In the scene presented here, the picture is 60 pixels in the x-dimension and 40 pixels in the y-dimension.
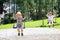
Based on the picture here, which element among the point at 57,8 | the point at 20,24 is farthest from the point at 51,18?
the point at 57,8

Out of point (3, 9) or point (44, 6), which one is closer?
point (44, 6)

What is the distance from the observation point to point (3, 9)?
53281 mm

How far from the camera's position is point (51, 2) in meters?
39.8

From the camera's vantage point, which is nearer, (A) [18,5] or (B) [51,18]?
(B) [51,18]

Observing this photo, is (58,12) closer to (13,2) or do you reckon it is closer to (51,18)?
(13,2)

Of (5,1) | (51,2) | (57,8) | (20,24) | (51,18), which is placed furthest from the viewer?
(5,1)

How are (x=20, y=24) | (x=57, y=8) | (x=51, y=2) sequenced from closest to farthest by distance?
(x=20, y=24), (x=51, y=2), (x=57, y=8)

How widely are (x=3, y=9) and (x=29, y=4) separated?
422 inches

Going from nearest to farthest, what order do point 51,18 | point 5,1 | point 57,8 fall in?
1. point 51,18
2. point 57,8
3. point 5,1

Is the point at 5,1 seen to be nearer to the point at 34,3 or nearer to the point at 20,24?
the point at 34,3

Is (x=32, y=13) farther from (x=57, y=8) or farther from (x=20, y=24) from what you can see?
(x=20, y=24)

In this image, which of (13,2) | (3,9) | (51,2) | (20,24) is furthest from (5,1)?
(20,24)

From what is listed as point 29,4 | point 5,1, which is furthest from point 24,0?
point 5,1

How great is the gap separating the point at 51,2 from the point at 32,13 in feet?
12.3
